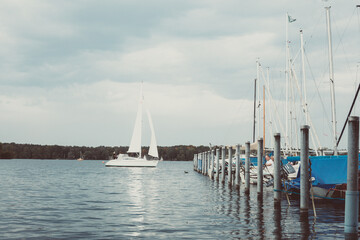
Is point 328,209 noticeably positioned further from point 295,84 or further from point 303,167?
point 295,84

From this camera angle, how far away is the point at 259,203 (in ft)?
76.3

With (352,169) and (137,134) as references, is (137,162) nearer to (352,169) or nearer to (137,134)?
(137,134)

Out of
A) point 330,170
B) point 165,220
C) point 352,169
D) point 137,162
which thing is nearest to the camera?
point 352,169

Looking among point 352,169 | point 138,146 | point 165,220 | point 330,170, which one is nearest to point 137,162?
point 138,146

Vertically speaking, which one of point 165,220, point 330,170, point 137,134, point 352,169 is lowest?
point 165,220

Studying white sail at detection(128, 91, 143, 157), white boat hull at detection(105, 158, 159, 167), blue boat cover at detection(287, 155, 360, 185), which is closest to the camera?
blue boat cover at detection(287, 155, 360, 185)

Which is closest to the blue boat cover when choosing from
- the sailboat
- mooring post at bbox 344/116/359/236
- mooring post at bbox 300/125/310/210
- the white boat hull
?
mooring post at bbox 300/125/310/210

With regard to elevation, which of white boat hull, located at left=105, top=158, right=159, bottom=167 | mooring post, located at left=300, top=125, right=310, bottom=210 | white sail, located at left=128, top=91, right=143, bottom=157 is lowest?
white boat hull, located at left=105, top=158, right=159, bottom=167

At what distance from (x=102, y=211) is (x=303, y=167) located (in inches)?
383

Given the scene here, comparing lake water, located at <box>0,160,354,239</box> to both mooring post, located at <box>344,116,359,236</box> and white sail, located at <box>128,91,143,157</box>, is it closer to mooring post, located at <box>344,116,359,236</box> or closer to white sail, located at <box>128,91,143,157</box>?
mooring post, located at <box>344,116,359,236</box>

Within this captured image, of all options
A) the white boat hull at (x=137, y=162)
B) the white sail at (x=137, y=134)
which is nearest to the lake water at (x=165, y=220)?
the white sail at (x=137, y=134)

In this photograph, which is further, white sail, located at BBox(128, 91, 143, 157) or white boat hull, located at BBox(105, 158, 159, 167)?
white boat hull, located at BBox(105, 158, 159, 167)

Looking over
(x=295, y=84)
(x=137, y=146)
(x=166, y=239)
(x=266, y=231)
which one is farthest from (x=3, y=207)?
(x=137, y=146)

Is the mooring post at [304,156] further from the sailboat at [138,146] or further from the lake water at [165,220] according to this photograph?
the sailboat at [138,146]
